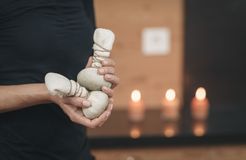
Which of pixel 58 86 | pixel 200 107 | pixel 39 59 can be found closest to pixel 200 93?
pixel 200 107

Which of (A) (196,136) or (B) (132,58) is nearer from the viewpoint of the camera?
(A) (196,136)

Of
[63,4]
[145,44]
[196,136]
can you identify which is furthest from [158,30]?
[63,4]

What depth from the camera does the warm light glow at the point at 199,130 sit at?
6.15ft

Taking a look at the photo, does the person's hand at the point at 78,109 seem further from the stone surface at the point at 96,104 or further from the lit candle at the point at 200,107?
the lit candle at the point at 200,107

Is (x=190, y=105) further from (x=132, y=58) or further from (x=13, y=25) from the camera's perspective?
(x=13, y=25)

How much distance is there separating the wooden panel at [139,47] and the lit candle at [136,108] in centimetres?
5

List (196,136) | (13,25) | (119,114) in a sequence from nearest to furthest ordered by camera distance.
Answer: (13,25), (196,136), (119,114)

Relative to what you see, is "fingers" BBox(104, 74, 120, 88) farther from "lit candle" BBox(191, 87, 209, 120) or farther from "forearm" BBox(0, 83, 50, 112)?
"lit candle" BBox(191, 87, 209, 120)

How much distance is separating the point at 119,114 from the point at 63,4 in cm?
113

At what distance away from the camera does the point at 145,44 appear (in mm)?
2123

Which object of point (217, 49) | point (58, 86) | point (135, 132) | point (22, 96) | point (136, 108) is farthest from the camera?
point (217, 49)

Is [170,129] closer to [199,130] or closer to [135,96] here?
[199,130]

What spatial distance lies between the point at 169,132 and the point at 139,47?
1.43 ft

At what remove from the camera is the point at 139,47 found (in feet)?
6.99
